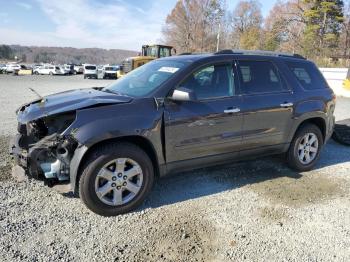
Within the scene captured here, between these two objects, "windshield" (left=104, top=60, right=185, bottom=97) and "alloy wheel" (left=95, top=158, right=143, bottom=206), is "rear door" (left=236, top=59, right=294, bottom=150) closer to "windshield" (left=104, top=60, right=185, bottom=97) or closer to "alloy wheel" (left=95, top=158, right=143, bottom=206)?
"windshield" (left=104, top=60, right=185, bottom=97)

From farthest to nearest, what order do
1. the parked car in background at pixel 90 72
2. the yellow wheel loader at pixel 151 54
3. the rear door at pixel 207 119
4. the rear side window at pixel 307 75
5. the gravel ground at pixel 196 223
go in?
the parked car in background at pixel 90 72
the yellow wheel loader at pixel 151 54
the rear side window at pixel 307 75
the rear door at pixel 207 119
the gravel ground at pixel 196 223

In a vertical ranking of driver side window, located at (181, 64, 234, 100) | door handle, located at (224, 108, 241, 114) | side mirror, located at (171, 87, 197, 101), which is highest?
driver side window, located at (181, 64, 234, 100)

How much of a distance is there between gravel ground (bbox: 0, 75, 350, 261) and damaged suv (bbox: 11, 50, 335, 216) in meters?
0.36

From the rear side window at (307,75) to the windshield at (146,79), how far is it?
1.93 meters

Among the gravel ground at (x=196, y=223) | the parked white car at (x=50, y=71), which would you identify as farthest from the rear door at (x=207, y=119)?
the parked white car at (x=50, y=71)

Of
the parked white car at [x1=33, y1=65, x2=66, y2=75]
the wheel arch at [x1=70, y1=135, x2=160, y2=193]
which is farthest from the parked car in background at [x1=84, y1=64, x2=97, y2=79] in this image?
the wheel arch at [x1=70, y1=135, x2=160, y2=193]

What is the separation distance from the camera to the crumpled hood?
3619mm

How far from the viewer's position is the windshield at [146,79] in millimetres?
4059

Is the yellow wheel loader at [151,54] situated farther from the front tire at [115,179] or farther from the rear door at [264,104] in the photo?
the front tire at [115,179]

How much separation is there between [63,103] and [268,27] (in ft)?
204

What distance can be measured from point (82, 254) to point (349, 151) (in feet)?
18.4

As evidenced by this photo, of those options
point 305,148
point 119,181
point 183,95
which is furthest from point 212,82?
point 305,148

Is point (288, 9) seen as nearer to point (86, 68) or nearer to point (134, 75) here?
point (86, 68)

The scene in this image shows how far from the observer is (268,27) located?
60344 mm
